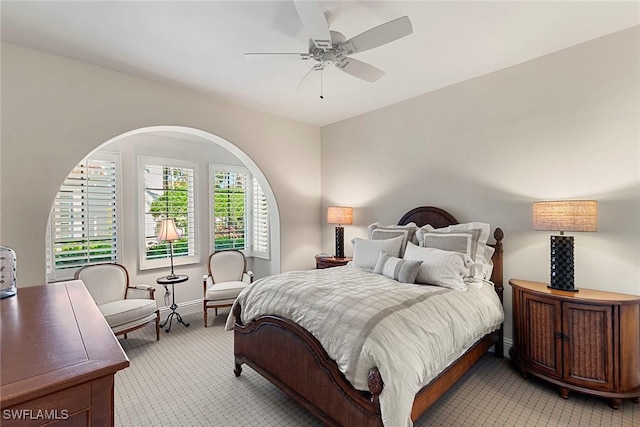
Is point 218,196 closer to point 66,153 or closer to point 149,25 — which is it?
point 66,153

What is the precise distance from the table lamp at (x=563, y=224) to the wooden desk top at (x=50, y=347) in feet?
9.92

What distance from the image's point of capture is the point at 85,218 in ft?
12.4

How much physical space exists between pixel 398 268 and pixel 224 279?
2.84 metres

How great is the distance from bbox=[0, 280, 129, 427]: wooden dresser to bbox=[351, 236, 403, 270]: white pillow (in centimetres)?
262

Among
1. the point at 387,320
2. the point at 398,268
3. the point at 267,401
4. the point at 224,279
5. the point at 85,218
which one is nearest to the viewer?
the point at 387,320

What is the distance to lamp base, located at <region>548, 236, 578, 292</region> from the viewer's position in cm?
253

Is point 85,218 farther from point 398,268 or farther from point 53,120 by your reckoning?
point 398,268

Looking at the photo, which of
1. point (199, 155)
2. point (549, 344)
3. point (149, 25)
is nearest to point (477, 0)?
point (149, 25)

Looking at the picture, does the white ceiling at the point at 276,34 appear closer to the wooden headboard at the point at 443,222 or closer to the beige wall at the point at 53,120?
the beige wall at the point at 53,120

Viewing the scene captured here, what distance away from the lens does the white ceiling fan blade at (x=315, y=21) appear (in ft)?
5.71

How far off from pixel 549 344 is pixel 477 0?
8.92 feet

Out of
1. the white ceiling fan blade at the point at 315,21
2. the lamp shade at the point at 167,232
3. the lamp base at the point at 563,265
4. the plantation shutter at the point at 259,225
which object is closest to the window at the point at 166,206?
the lamp shade at the point at 167,232

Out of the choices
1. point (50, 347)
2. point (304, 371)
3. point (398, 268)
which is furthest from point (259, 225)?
point (50, 347)

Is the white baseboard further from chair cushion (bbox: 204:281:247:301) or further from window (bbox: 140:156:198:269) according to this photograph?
window (bbox: 140:156:198:269)
